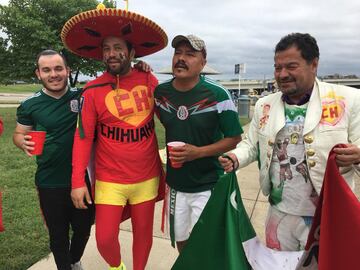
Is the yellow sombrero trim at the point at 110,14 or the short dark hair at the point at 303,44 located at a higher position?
the yellow sombrero trim at the point at 110,14

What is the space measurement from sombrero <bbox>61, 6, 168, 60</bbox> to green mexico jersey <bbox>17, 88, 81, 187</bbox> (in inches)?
19.9

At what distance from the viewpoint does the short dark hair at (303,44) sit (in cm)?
221

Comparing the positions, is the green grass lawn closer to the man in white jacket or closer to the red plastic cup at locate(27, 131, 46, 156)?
the red plastic cup at locate(27, 131, 46, 156)

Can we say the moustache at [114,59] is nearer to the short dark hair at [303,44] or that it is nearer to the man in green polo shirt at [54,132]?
the man in green polo shirt at [54,132]

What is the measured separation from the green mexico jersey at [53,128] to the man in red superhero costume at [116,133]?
17 cm

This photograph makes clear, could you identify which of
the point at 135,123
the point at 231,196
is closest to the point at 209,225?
the point at 231,196

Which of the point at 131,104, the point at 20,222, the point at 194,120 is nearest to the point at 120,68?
the point at 131,104

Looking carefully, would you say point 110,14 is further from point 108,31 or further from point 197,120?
point 197,120

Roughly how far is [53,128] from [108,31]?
88 centimetres

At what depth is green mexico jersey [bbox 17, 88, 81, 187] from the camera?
2863 millimetres

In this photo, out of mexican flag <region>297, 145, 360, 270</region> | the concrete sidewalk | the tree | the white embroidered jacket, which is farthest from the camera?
the tree

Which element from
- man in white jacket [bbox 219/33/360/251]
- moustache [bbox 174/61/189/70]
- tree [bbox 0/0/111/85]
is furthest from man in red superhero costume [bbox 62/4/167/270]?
tree [bbox 0/0/111/85]

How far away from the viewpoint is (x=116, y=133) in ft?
9.30

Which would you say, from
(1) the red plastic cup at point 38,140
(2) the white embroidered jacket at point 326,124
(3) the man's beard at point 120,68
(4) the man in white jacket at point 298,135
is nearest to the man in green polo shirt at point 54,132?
(1) the red plastic cup at point 38,140
